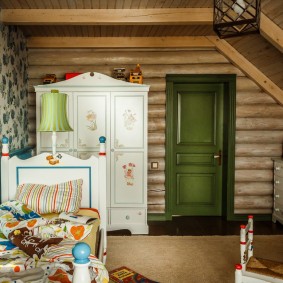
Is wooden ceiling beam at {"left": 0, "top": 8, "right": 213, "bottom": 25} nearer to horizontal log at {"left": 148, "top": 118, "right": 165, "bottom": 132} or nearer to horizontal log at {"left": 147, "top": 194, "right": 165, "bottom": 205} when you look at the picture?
horizontal log at {"left": 148, "top": 118, "right": 165, "bottom": 132}

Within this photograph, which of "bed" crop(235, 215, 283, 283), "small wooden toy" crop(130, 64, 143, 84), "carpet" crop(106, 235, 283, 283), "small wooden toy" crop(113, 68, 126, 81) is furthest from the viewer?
"small wooden toy" crop(113, 68, 126, 81)

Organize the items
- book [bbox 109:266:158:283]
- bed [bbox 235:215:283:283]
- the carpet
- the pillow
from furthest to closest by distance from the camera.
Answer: the carpet, book [bbox 109:266:158:283], the pillow, bed [bbox 235:215:283:283]

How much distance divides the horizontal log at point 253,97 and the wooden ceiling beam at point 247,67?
121 millimetres

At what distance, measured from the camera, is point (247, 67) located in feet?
16.7

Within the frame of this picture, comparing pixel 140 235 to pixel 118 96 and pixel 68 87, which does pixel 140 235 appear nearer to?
pixel 118 96

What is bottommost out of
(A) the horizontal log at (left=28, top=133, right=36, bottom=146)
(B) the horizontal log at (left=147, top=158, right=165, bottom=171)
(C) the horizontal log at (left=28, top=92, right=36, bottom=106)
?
(B) the horizontal log at (left=147, top=158, right=165, bottom=171)

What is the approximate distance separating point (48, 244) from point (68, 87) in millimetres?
2696

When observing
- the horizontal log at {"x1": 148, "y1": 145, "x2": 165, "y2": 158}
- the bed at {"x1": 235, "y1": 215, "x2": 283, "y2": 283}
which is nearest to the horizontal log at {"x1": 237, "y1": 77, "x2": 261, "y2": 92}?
the horizontal log at {"x1": 148, "y1": 145, "x2": 165, "y2": 158}

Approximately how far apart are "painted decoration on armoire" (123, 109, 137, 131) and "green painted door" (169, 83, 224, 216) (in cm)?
99

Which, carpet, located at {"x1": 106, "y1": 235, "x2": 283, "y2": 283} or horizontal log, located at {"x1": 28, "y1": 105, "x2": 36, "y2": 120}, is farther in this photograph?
horizontal log, located at {"x1": 28, "y1": 105, "x2": 36, "y2": 120}

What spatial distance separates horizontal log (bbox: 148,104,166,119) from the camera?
210 inches

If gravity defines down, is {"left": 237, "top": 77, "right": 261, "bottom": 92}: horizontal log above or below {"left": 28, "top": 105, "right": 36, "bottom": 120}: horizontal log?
above

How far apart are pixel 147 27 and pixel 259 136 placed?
2237 millimetres

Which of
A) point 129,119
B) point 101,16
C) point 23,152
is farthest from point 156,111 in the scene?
point 23,152
